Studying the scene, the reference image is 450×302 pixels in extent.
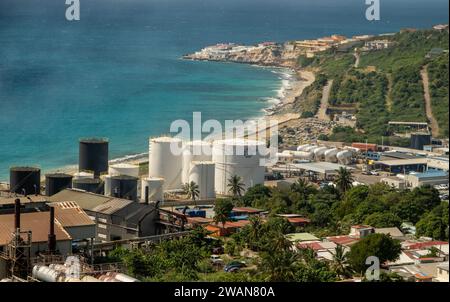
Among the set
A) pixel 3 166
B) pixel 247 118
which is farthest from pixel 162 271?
pixel 247 118

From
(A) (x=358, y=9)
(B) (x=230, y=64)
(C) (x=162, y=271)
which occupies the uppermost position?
(A) (x=358, y=9)

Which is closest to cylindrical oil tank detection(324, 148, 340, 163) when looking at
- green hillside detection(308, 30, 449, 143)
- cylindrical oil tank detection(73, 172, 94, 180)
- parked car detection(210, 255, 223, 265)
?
green hillside detection(308, 30, 449, 143)

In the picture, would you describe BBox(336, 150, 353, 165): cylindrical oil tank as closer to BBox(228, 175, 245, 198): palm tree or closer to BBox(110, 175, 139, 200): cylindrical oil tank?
BBox(228, 175, 245, 198): palm tree

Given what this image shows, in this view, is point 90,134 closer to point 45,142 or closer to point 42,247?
point 45,142

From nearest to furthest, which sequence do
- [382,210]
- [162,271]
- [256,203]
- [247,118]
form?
[162,271]
[382,210]
[256,203]
[247,118]

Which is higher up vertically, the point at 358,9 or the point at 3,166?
the point at 358,9

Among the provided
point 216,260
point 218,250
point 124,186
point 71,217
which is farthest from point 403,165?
point 71,217

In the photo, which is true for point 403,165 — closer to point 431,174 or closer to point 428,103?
point 431,174

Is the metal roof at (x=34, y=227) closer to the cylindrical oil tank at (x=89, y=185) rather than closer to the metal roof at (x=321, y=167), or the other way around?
the cylindrical oil tank at (x=89, y=185)
